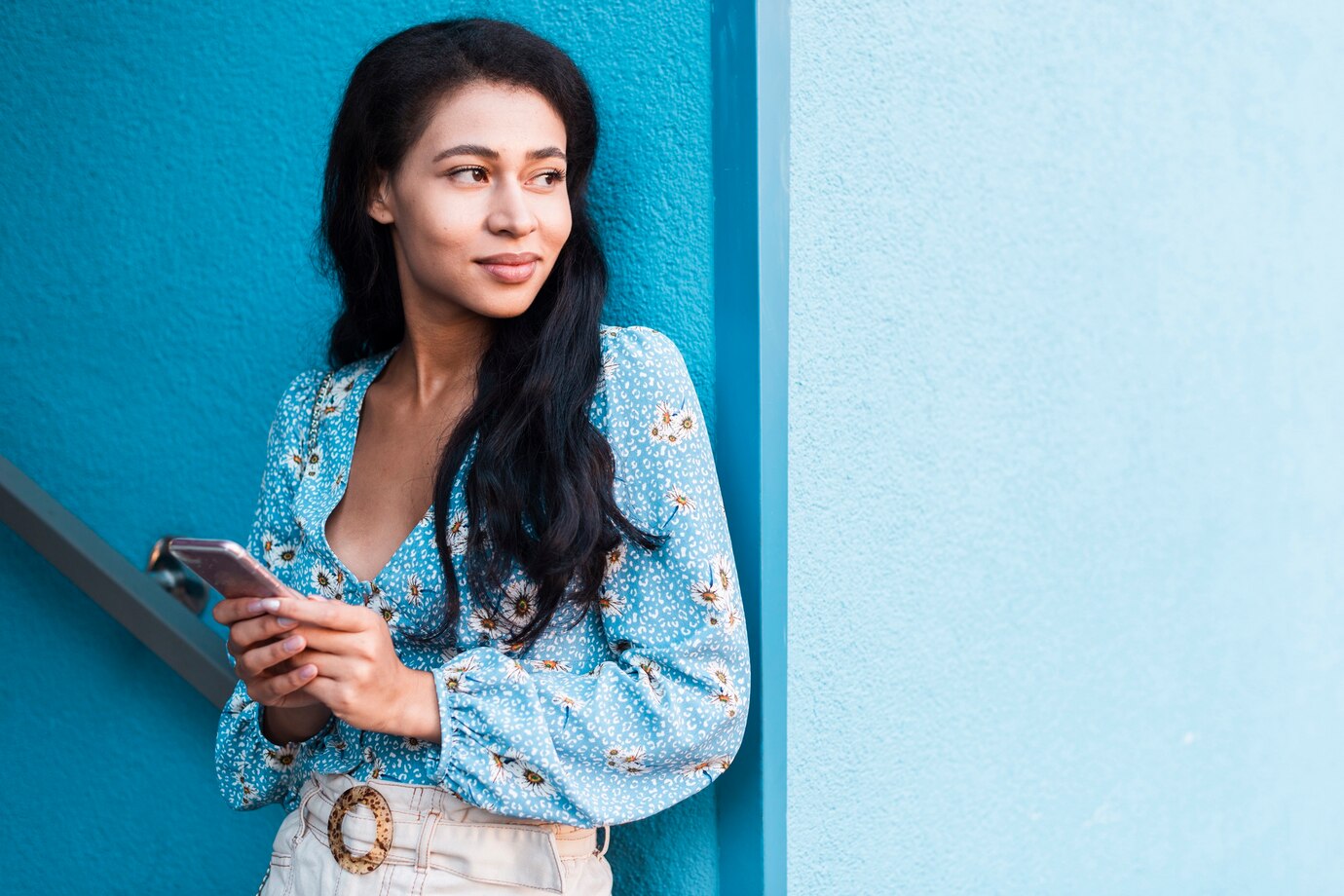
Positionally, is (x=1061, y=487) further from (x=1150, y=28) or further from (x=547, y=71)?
(x=547, y=71)

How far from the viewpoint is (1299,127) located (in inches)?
104

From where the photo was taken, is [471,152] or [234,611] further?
[471,152]

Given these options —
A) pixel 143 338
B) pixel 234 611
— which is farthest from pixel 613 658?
pixel 143 338

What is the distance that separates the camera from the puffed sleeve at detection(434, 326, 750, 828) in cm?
133

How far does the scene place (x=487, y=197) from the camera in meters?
1.42

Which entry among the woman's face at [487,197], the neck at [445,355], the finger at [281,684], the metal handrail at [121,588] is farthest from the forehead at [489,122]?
the metal handrail at [121,588]

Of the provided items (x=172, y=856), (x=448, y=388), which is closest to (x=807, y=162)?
(x=448, y=388)

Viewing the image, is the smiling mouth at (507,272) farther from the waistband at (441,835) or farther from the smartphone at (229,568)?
the waistband at (441,835)

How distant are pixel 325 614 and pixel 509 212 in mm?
460

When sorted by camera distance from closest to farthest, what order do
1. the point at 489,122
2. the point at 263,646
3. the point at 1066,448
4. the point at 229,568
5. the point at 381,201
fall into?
the point at 229,568 < the point at 263,646 < the point at 489,122 < the point at 381,201 < the point at 1066,448

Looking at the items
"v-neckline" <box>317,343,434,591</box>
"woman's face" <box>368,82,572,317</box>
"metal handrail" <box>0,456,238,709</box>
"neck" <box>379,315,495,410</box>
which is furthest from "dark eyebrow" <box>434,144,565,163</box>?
"metal handrail" <box>0,456,238,709</box>

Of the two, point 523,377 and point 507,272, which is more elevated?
point 507,272

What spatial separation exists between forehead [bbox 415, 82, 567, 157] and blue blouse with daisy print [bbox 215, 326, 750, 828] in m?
0.23

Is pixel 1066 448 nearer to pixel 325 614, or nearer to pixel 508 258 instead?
pixel 508 258
